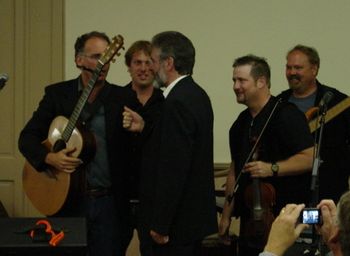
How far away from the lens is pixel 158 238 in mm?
3314

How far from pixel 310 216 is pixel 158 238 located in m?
1.20

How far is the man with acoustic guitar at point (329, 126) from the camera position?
4414 millimetres

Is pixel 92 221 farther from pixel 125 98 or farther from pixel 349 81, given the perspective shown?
pixel 349 81

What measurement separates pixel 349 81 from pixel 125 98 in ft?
8.20

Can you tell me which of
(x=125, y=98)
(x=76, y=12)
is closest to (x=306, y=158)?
(x=125, y=98)

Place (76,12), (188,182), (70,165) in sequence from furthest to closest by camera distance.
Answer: (76,12) → (70,165) → (188,182)

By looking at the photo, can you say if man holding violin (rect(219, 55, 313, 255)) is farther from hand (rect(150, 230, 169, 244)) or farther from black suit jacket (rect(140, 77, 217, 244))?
hand (rect(150, 230, 169, 244))

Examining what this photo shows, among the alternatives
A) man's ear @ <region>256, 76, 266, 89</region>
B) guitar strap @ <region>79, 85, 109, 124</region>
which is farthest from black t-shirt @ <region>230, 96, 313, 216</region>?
guitar strap @ <region>79, 85, 109, 124</region>

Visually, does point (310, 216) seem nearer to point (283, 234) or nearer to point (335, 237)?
point (283, 234)

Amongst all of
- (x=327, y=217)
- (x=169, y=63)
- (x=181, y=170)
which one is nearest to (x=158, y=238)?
(x=181, y=170)

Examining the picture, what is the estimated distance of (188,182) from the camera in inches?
132

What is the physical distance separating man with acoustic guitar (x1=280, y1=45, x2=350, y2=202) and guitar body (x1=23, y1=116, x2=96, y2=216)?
4.66 ft

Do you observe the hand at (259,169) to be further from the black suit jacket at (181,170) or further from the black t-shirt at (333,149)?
the black t-shirt at (333,149)

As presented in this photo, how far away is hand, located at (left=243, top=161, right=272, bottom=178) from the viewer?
3656mm
